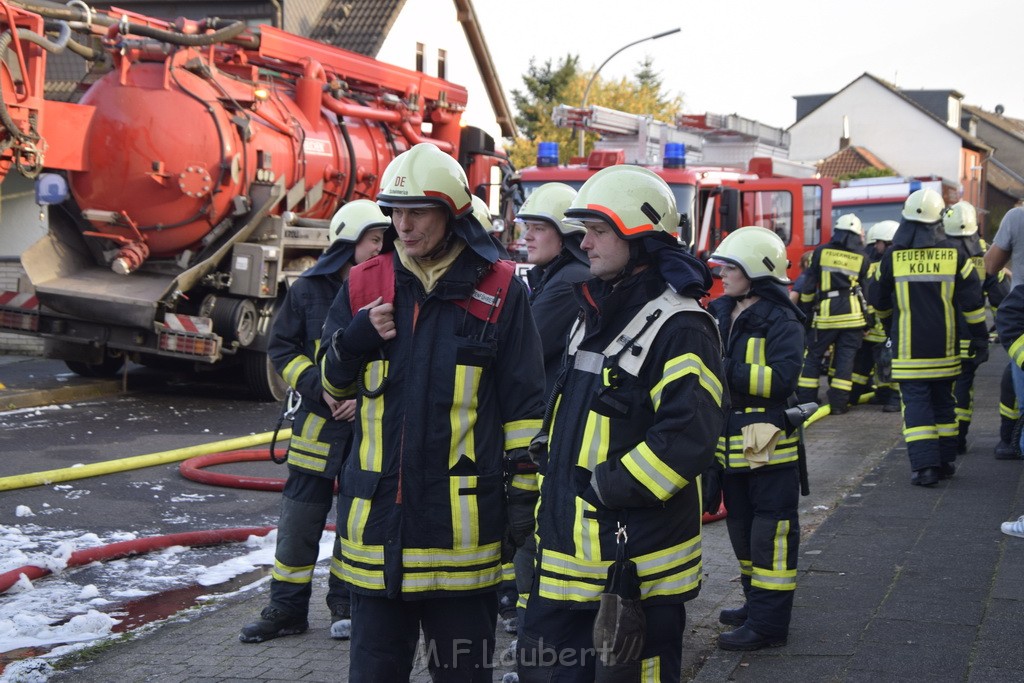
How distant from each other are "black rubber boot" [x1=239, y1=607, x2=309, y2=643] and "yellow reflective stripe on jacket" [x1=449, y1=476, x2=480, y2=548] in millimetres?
1940

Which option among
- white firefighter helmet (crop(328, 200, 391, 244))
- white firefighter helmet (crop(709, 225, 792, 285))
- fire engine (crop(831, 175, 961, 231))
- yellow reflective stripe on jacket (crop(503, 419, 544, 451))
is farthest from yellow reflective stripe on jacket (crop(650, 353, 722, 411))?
fire engine (crop(831, 175, 961, 231))

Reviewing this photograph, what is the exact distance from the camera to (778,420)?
521 centimetres

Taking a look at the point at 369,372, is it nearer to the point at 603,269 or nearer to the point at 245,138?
the point at 603,269

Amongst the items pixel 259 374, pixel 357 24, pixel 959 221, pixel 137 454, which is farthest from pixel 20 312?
pixel 357 24

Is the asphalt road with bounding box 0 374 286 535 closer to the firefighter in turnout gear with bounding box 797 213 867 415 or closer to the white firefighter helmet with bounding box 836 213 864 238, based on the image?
the firefighter in turnout gear with bounding box 797 213 867 415

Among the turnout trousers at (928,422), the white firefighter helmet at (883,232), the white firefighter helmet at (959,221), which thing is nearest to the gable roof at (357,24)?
the white firefighter helmet at (883,232)

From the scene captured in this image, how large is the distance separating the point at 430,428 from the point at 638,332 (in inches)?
26.3

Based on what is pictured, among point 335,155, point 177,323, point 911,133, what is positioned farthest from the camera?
point 911,133

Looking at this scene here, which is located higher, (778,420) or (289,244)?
(289,244)

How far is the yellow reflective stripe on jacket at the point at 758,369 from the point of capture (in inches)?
205

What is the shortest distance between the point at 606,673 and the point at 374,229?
8.66 feet

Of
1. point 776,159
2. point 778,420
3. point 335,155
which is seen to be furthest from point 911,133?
point 778,420

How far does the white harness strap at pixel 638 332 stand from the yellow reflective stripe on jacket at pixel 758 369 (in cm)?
177

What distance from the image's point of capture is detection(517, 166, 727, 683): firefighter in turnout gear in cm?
329
